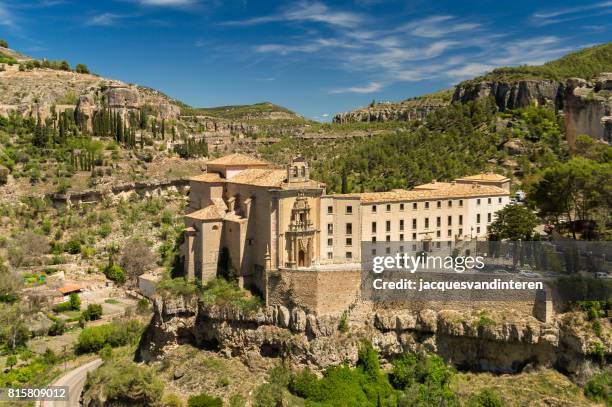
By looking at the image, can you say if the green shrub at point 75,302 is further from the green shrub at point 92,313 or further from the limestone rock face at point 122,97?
the limestone rock face at point 122,97

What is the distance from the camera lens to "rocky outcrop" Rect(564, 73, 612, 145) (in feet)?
191

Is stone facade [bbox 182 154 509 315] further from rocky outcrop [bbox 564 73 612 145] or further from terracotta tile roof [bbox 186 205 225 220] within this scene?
rocky outcrop [bbox 564 73 612 145]

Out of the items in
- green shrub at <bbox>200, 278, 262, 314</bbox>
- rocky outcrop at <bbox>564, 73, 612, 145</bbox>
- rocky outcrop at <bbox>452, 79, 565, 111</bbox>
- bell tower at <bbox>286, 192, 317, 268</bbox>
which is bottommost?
green shrub at <bbox>200, 278, 262, 314</bbox>

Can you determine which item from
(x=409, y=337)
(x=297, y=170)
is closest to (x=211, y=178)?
(x=297, y=170)

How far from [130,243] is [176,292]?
26340 mm

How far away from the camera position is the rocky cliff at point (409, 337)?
33719 millimetres

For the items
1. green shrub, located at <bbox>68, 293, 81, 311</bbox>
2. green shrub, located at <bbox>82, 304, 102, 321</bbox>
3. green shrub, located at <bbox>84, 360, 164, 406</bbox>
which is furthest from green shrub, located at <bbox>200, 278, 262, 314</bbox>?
green shrub, located at <bbox>68, 293, 81, 311</bbox>

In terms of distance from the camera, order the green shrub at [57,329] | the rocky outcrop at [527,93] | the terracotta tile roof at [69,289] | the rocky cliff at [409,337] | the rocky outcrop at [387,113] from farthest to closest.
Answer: the rocky outcrop at [387,113], the rocky outcrop at [527,93], the terracotta tile roof at [69,289], the green shrub at [57,329], the rocky cliff at [409,337]

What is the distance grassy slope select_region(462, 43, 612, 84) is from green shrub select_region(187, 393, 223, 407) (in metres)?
75.2

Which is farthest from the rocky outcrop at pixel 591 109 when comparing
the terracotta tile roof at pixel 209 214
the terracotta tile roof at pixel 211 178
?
the terracotta tile roof at pixel 209 214

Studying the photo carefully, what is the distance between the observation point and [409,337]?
35.8m

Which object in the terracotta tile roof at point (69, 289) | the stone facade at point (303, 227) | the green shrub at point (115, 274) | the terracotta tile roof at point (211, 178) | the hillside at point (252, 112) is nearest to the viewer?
the stone facade at point (303, 227)

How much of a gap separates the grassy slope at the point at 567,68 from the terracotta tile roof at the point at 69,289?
72.9 metres

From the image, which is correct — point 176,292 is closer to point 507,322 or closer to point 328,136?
point 507,322
